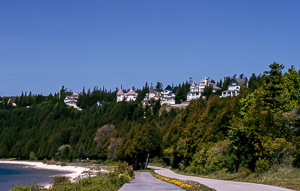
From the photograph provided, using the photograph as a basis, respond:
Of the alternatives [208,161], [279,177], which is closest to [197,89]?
[208,161]

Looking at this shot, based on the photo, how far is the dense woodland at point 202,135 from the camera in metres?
32.5

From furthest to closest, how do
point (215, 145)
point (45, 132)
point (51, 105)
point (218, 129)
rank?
point (51, 105), point (45, 132), point (218, 129), point (215, 145)

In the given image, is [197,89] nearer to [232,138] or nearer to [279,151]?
[232,138]

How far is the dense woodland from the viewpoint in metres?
32.5

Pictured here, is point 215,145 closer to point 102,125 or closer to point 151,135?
point 151,135

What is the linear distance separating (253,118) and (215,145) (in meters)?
12.9

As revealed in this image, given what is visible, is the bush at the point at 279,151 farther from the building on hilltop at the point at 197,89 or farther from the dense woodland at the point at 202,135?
the building on hilltop at the point at 197,89

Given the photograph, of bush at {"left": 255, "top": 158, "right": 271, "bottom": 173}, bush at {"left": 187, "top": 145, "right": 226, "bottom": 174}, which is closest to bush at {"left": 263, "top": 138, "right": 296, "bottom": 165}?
bush at {"left": 255, "top": 158, "right": 271, "bottom": 173}

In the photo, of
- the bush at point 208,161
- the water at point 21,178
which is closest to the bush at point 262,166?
the bush at point 208,161

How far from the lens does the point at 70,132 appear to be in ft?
446

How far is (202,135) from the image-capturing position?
169 ft

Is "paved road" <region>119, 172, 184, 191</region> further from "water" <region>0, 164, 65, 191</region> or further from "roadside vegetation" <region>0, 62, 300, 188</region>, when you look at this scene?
"water" <region>0, 164, 65, 191</region>

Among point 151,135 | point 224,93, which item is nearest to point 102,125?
point 224,93

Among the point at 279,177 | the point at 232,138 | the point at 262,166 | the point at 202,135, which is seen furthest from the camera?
the point at 202,135
